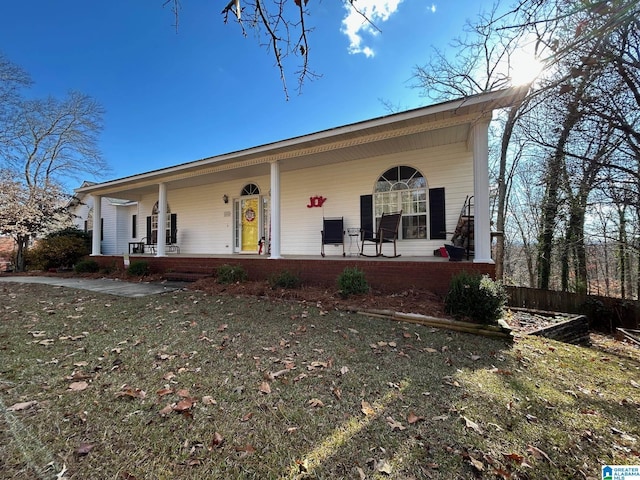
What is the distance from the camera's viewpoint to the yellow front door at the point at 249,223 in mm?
9383

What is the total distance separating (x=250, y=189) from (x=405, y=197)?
5212mm

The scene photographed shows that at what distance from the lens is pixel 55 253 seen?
36.8ft

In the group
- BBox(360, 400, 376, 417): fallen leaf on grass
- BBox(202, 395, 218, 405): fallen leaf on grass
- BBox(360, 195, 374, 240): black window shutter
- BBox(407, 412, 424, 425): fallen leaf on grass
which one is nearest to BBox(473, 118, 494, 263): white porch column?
BBox(360, 195, 374, 240): black window shutter

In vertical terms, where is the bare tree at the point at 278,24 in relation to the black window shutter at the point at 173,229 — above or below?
above

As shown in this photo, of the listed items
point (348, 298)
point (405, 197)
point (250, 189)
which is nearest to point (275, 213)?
point (348, 298)

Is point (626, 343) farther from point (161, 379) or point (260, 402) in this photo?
point (161, 379)

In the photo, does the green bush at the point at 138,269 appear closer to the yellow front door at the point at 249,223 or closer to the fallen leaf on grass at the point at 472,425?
the yellow front door at the point at 249,223

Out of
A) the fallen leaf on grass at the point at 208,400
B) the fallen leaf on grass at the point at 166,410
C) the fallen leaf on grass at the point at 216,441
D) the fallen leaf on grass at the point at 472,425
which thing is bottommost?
the fallen leaf on grass at the point at 472,425

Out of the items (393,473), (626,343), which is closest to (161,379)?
(393,473)

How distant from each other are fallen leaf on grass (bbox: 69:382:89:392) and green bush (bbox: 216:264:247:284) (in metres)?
4.37

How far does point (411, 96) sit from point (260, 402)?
12.1m

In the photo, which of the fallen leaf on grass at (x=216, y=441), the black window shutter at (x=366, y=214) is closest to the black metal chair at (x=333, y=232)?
the black window shutter at (x=366, y=214)

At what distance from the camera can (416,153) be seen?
7.01 metres

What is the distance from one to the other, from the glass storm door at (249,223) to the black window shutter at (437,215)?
213 inches
